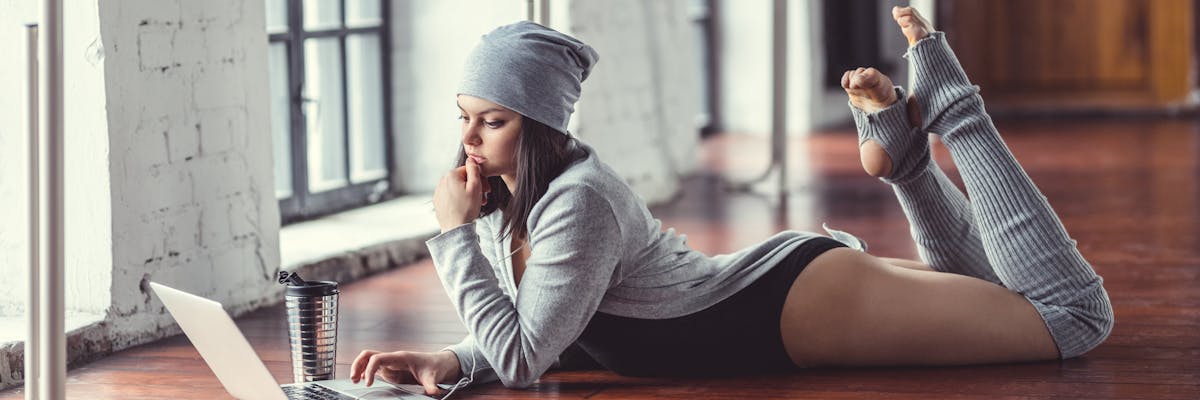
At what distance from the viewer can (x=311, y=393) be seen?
271cm

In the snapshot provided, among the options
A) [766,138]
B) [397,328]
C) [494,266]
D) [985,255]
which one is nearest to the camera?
[494,266]

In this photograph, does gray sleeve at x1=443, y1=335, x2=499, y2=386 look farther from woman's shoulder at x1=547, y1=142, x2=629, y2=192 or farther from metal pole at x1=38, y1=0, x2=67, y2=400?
metal pole at x1=38, y1=0, x2=67, y2=400

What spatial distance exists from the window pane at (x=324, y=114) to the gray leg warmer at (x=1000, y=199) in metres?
2.30

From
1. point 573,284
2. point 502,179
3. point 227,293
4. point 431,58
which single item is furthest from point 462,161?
point 431,58

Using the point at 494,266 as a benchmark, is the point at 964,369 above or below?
below

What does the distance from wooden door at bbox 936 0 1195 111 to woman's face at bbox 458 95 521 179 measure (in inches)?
307

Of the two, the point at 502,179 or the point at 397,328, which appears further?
the point at 397,328

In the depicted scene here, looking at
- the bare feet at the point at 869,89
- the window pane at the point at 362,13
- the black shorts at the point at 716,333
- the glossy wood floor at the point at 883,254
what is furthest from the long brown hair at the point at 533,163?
the window pane at the point at 362,13

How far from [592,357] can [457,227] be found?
504 mm

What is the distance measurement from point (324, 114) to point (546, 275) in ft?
7.82

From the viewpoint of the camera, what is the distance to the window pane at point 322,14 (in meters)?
4.68

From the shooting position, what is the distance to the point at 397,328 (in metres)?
3.58

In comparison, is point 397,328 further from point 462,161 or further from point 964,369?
point 964,369

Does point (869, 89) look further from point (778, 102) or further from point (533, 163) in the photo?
point (778, 102)
